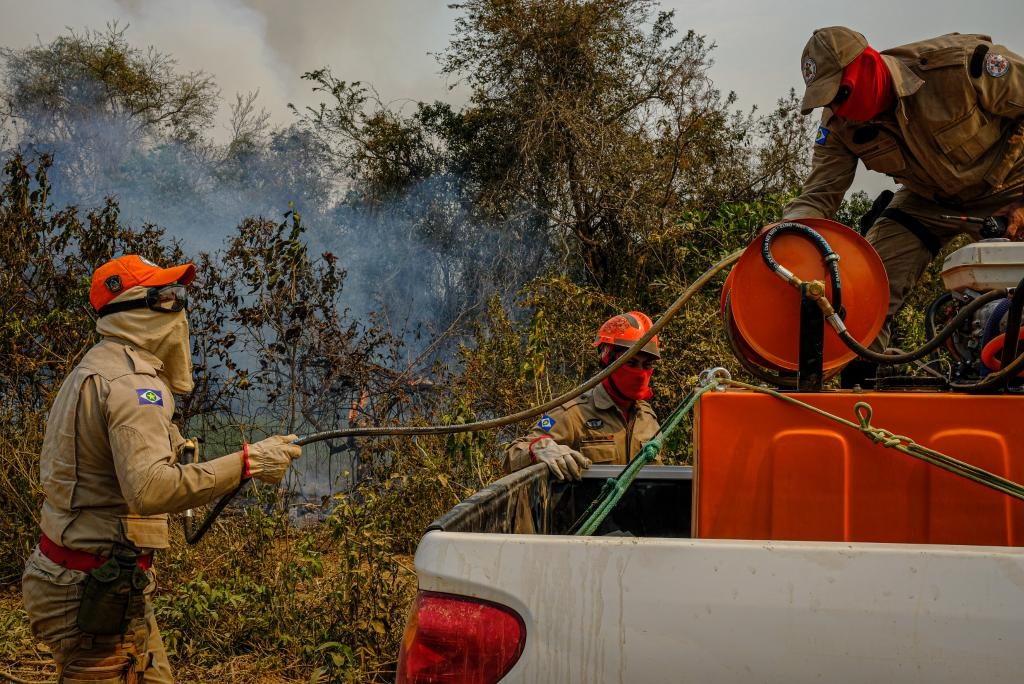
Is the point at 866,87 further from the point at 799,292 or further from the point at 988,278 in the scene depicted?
the point at 799,292

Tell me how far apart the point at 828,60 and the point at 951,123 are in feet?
2.10

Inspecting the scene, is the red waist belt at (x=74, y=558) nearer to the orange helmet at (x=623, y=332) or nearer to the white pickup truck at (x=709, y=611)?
the white pickup truck at (x=709, y=611)

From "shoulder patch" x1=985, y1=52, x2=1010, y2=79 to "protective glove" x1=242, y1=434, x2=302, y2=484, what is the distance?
3.20 m

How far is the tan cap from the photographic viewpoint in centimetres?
350

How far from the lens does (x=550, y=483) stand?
3.19 metres

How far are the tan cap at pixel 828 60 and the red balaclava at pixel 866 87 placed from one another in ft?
0.16

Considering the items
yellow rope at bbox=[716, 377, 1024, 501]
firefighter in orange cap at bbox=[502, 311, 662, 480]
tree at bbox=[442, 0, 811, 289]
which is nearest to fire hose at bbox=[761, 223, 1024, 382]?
yellow rope at bbox=[716, 377, 1024, 501]

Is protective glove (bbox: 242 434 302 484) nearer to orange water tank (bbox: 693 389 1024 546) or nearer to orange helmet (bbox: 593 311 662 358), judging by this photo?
orange water tank (bbox: 693 389 1024 546)

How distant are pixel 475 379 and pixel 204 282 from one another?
2838 millimetres

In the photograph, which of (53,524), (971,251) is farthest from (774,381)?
(53,524)

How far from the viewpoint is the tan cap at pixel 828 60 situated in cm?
350

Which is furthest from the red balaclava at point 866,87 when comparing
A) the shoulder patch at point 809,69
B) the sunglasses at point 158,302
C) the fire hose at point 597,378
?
the sunglasses at point 158,302

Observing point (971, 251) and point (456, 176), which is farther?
point (456, 176)

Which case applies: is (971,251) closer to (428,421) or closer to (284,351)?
(428,421)
